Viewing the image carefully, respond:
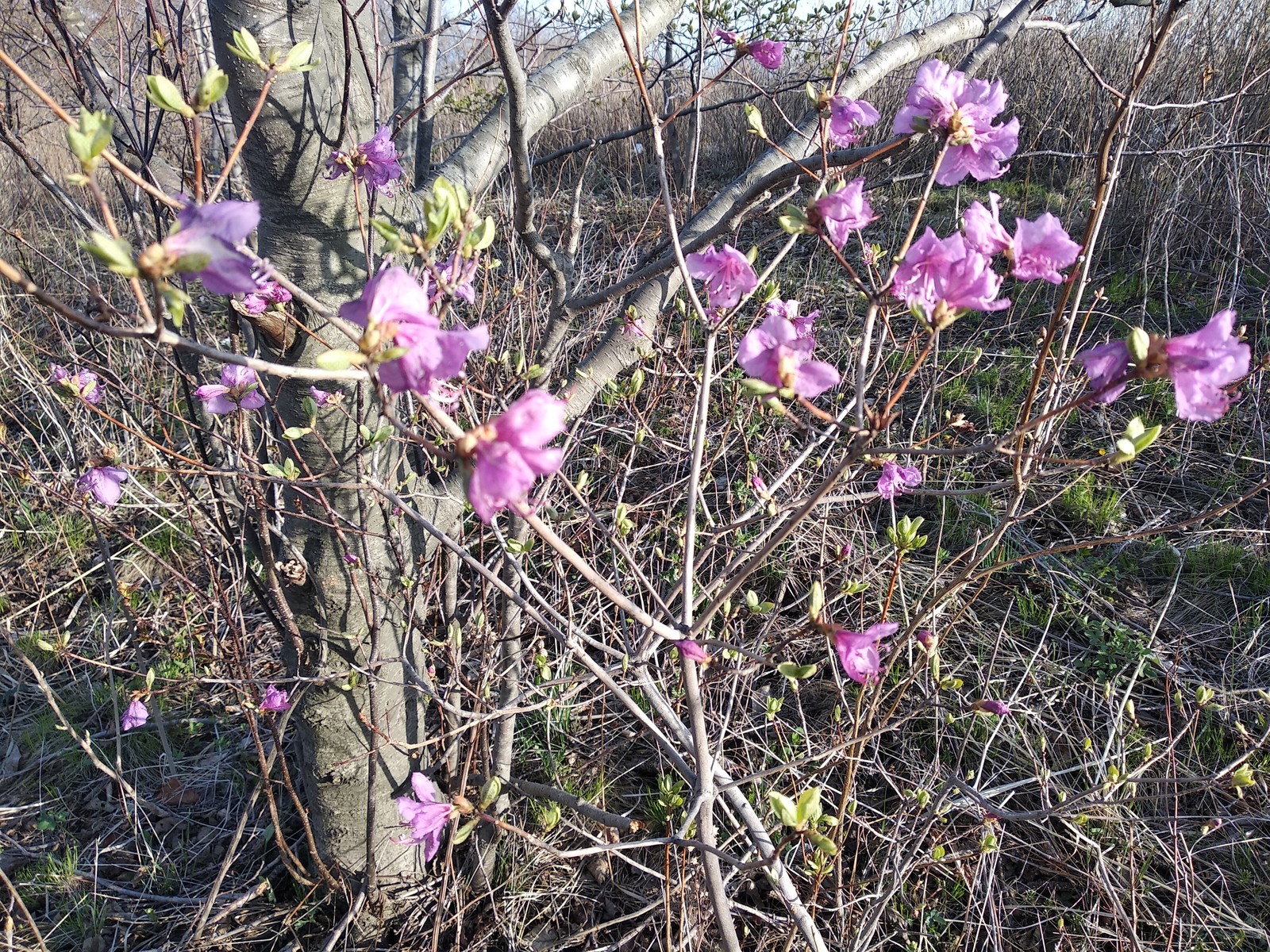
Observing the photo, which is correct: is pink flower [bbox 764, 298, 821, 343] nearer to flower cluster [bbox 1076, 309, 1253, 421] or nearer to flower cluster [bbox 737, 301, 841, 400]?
flower cluster [bbox 737, 301, 841, 400]

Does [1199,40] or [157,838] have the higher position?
[157,838]

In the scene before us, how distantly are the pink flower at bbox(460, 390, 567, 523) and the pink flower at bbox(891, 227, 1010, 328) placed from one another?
49cm

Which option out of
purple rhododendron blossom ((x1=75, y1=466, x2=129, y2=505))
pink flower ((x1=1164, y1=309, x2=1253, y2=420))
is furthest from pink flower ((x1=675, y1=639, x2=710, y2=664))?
purple rhododendron blossom ((x1=75, y1=466, x2=129, y2=505))

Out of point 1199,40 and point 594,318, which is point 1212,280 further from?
point 594,318

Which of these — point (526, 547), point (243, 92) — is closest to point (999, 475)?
point (526, 547)

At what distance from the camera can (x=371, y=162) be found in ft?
4.43

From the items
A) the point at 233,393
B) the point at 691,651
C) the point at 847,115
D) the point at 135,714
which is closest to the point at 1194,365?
the point at 691,651

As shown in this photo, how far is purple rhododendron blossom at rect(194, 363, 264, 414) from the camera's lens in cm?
147

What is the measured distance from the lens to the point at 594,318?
342cm

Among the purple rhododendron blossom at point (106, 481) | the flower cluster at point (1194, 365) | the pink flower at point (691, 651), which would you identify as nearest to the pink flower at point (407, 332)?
the pink flower at point (691, 651)

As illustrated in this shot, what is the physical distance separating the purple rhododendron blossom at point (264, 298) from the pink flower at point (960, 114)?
1049 millimetres

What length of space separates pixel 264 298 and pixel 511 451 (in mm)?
853

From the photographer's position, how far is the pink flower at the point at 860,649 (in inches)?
39.6

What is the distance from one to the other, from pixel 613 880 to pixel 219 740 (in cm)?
152
